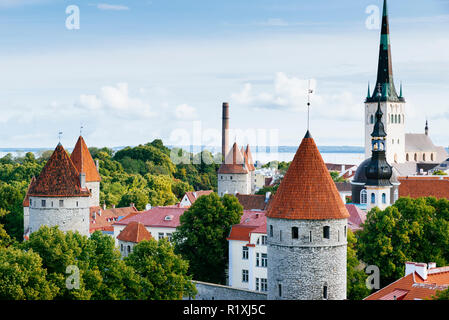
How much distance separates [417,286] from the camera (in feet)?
90.4

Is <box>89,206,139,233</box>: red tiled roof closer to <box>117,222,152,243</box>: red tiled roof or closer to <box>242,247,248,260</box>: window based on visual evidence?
<box>117,222,152,243</box>: red tiled roof

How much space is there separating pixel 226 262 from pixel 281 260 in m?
17.0

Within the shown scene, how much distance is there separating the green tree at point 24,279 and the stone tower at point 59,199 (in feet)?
40.6

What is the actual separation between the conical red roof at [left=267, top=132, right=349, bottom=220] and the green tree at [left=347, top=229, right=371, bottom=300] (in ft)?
24.7

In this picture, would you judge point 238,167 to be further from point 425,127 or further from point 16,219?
point 425,127

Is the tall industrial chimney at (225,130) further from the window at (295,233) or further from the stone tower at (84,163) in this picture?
the window at (295,233)

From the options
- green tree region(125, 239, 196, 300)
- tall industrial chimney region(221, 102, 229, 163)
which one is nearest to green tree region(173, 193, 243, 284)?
green tree region(125, 239, 196, 300)

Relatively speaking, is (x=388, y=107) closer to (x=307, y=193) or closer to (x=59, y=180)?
(x=59, y=180)

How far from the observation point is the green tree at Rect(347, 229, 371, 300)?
3372 cm

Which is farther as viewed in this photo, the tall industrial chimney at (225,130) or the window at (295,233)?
the tall industrial chimney at (225,130)

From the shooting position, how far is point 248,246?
1614 inches

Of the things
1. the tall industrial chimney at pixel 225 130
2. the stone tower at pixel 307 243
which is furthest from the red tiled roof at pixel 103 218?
the tall industrial chimney at pixel 225 130

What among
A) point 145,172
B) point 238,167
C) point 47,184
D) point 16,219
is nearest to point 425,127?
point 145,172

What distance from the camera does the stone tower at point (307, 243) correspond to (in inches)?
1035
